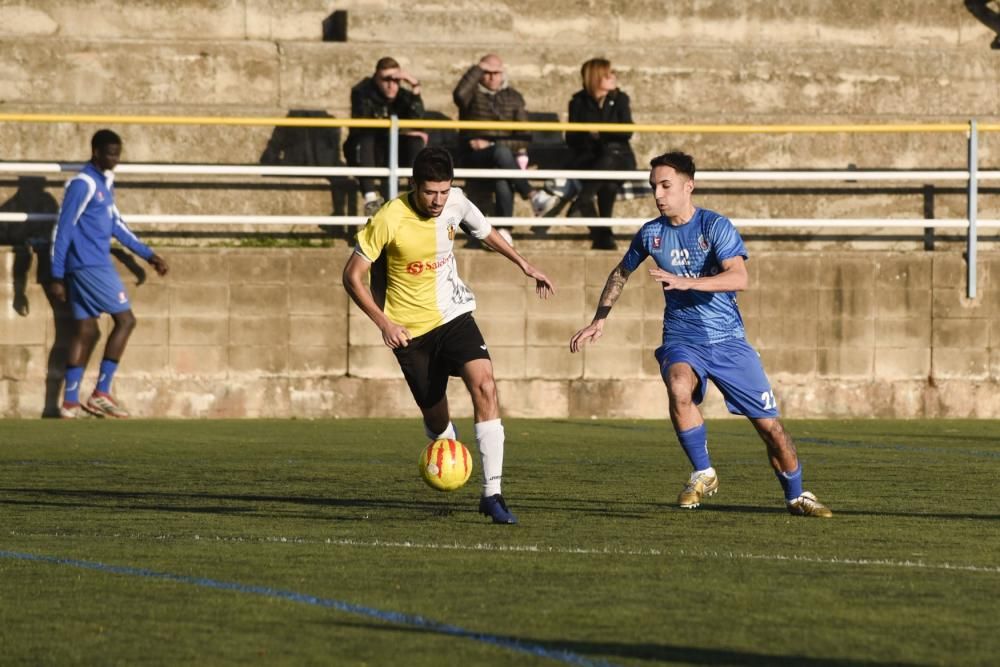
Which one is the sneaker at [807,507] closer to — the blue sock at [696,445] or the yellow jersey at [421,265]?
the blue sock at [696,445]

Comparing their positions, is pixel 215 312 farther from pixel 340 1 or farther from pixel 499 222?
pixel 340 1

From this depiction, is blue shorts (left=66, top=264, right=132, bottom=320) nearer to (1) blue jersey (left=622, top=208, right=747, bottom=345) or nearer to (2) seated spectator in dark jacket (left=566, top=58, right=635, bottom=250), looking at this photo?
(2) seated spectator in dark jacket (left=566, top=58, right=635, bottom=250)

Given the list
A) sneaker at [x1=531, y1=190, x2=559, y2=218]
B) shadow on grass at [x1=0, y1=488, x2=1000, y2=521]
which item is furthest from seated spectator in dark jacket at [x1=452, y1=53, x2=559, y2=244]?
shadow on grass at [x1=0, y1=488, x2=1000, y2=521]

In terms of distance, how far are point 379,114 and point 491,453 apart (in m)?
9.11

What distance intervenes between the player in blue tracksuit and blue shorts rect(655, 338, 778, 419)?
8064mm

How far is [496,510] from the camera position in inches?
376

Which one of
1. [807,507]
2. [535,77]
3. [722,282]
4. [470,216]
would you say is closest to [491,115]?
[535,77]

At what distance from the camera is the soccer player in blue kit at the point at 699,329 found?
1006 cm

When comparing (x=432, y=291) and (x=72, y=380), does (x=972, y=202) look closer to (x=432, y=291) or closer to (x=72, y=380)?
(x=72, y=380)

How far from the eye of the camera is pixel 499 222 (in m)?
18.2

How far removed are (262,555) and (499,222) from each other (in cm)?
1029

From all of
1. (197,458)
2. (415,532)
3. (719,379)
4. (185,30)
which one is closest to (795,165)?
(185,30)

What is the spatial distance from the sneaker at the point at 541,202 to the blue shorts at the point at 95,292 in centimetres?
407

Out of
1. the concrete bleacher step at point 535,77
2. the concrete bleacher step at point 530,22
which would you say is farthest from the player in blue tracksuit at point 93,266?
the concrete bleacher step at point 530,22
